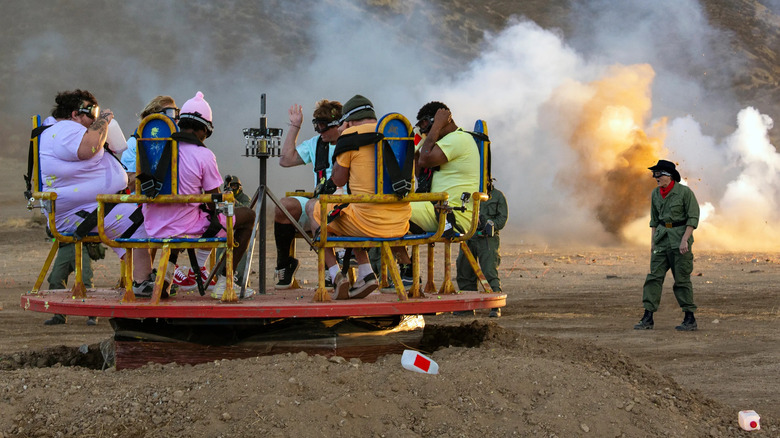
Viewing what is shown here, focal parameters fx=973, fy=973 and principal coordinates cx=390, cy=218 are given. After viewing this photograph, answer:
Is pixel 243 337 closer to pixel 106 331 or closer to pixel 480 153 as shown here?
pixel 480 153

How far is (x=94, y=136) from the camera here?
800 centimetres

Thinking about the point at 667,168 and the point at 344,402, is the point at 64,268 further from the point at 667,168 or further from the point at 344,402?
the point at 667,168

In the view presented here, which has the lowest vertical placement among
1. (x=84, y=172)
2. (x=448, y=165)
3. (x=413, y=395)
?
(x=413, y=395)

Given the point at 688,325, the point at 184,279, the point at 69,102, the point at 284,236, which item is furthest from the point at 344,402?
the point at 688,325

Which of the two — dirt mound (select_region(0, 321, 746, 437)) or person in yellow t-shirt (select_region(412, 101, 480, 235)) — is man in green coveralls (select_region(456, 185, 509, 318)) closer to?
person in yellow t-shirt (select_region(412, 101, 480, 235))

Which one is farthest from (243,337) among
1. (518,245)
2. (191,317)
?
(518,245)

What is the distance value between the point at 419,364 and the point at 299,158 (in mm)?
3518

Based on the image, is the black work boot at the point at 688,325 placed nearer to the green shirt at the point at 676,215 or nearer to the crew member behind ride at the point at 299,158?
the green shirt at the point at 676,215

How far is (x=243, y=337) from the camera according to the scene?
7.80m

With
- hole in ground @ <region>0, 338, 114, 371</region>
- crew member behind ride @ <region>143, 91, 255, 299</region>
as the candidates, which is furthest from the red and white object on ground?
hole in ground @ <region>0, 338, 114, 371</region>

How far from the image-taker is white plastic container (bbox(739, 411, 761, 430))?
23.4 ft

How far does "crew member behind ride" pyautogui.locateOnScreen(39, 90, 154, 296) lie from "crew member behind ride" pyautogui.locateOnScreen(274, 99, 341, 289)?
4.48ft

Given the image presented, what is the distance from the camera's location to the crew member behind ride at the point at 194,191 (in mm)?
7785

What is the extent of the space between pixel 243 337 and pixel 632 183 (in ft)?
98.3
